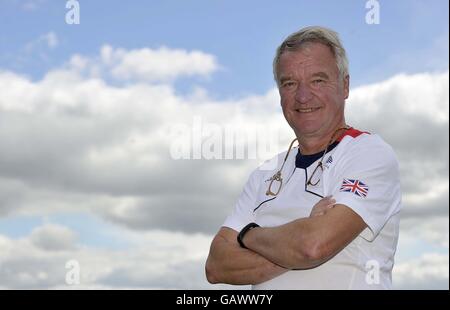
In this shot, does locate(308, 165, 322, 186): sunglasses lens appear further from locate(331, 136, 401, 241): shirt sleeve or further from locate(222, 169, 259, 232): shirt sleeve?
locate(222, 169, 259, 232): shirt sleeve

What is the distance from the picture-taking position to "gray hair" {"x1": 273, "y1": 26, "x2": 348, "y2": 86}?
6.90 metres

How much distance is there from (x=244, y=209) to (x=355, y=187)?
1.49m

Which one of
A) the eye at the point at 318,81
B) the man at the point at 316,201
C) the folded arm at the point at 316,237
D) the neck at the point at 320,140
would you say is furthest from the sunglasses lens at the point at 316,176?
the eye at the point at 318,81

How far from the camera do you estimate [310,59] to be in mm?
6797

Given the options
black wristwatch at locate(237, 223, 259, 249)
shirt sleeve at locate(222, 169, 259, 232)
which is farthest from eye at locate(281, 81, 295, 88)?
black wristwatch at locate(237, 223, 259, 249)

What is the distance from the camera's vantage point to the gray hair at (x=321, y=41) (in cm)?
690

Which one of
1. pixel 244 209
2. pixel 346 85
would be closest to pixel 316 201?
pixel 244 209

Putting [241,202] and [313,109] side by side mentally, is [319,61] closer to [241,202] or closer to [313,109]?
[313,109]

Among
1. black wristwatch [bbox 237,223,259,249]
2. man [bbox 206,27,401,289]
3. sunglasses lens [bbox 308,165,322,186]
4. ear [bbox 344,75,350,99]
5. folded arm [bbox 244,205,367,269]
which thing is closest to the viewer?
folded arm [bbox 244,205,367,269]

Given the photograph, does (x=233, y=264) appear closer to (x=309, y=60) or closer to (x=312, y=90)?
(x=312, y=90)

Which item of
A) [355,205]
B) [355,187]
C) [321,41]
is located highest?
[321,41]
